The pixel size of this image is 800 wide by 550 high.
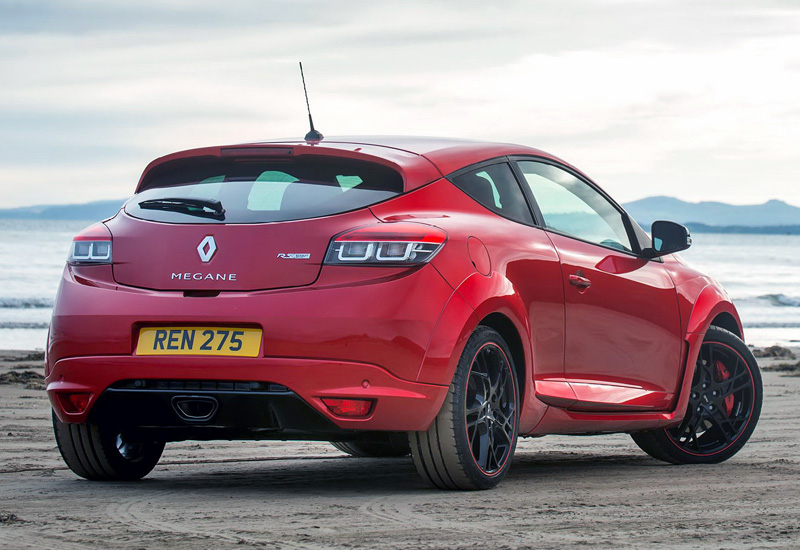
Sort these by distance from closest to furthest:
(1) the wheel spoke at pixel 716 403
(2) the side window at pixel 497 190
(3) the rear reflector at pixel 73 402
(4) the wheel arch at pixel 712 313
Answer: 1. (3) the rear reflector at pixel 73 402
2. (2) the side window at pixel 497 190
3. (4) the wheel arch at pixel 712 313
4. (1) the wheel spoke at pixel 716 403

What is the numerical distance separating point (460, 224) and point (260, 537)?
1668 millimetres

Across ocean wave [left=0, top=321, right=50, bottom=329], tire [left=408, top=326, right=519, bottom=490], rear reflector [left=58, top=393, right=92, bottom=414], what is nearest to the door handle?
tire [left=408, top=326, right=519, bottom=490]

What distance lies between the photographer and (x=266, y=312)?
15.5ft

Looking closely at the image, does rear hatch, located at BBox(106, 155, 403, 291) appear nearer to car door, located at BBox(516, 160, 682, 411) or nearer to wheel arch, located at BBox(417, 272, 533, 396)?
wheel arch, located at BBox(417, 272, 533, 396)

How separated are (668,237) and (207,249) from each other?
2.81 meters

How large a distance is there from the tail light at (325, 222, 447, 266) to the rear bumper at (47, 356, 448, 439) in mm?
401

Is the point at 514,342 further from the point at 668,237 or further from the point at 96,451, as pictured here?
the point at 96,451

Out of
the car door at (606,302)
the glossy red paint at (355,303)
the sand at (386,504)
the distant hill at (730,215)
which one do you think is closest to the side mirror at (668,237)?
the car door at (606,302)

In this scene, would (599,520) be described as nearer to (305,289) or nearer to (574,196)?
(305,289)

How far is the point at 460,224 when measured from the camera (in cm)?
509

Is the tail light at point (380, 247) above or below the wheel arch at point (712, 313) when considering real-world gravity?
above

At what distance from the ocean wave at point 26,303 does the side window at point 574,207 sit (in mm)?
23368

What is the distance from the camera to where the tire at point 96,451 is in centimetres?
553

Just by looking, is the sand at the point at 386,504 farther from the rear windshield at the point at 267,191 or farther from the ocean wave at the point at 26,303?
the ocean wave at the point at 26,303
